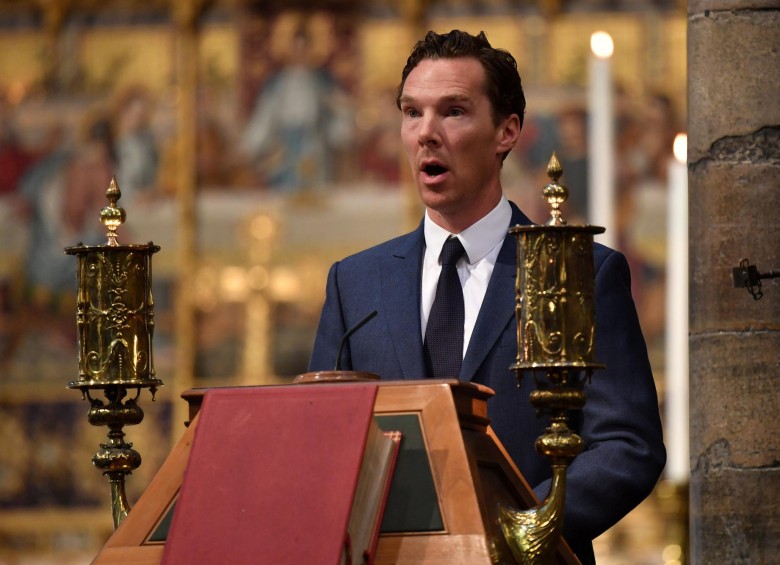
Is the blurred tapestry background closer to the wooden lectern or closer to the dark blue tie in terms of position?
the dark blue tie

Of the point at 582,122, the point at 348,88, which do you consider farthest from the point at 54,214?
the point at 582,122

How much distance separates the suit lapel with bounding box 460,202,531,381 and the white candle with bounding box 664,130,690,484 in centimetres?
273

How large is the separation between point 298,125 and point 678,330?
5190 mm

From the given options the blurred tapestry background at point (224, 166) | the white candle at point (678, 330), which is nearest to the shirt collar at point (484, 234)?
the white candle at point (678, 330)

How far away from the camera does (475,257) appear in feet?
12.1

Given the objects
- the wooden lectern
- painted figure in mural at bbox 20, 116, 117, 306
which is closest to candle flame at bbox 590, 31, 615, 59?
the wooden lectern

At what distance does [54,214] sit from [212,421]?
8.76 meters

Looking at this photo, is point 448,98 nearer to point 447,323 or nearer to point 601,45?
point 447,323

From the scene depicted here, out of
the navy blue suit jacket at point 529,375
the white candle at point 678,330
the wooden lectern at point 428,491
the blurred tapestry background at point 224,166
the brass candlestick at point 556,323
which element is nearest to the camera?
the wooden lectern at point 428,491

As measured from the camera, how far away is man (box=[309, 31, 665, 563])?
333cm

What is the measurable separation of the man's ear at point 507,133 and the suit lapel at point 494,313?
182mm

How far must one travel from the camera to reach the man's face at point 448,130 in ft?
11.5

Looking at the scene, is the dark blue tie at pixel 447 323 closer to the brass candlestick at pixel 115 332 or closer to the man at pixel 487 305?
the man at pixel 487 305

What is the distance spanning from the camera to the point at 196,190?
11.3m
